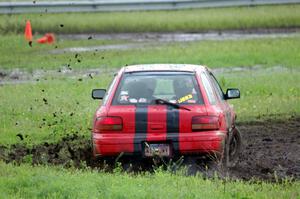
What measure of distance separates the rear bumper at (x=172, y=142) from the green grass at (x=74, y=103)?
11.7 feet

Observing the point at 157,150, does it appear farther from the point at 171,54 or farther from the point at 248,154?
the point at 171,54

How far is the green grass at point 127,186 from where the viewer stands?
10688mm

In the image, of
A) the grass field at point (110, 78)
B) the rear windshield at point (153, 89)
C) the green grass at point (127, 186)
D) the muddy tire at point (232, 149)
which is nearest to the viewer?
the green grass at point (127, 186)

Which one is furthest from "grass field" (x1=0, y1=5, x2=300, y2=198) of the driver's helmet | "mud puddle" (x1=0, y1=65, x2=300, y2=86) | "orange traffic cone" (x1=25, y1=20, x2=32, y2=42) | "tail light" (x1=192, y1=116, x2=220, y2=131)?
the driver's helmet

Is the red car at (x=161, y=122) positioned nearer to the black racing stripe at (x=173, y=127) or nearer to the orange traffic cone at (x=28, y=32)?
the black racing stripe at (x=173, y=127)

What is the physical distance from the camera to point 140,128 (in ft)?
42.0

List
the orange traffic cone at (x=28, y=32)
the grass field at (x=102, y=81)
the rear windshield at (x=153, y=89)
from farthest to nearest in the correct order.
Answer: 1. the orange traffic cone at (x=28, y=32)
2. the grass field at (x=102, y=81)
3. the rear windshield at (x=153, y=89)

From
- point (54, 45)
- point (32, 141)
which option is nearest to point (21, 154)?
point (32, 141)

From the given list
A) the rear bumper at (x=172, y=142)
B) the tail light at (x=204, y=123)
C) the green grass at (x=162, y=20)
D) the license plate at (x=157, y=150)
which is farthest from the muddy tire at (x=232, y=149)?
the green grass at (x=162, y=20)

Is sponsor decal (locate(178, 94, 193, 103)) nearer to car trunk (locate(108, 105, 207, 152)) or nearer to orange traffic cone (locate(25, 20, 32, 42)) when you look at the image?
car trunk (locate(108, 105, 207, 152))

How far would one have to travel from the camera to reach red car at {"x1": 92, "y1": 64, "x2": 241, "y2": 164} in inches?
501

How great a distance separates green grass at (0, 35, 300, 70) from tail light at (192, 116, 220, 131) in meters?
13.3

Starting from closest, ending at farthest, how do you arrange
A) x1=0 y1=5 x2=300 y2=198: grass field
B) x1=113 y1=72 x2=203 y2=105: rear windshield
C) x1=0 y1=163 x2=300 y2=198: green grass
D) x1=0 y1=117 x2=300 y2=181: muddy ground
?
x1=0 y1=163 x2=300 y2=198: green grass < x1=0 y1=5 x2=300 y2=198: grass field < x1=0 y1=117 x2=300 y2=181: muddy ground < x1=113 y1=72 x2=203 y2=105: rear windshield

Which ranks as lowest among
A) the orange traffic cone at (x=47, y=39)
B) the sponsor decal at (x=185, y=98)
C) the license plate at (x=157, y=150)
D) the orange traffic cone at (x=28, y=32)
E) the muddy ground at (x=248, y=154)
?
the muddy ground at (x=248, y=154)
